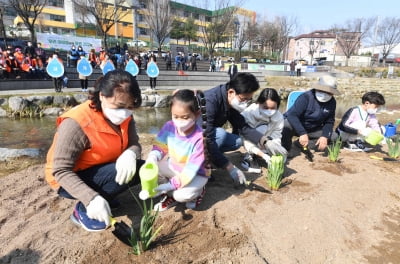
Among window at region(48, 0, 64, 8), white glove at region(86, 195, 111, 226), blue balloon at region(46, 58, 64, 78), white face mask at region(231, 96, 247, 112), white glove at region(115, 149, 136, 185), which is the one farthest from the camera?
window at region(48, 0, 64, 8)

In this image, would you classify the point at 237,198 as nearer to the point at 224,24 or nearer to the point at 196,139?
the point at 196,139

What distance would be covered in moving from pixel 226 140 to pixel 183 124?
1100 millimetres

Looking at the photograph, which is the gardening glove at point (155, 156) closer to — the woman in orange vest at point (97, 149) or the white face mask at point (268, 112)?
the woman in orange vest at point (97, 149)

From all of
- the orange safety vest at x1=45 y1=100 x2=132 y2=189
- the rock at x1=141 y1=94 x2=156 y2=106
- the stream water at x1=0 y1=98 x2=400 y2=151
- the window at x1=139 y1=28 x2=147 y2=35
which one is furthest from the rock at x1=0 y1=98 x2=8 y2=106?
the window at x1=139 y1=28 x2=147 y2=35

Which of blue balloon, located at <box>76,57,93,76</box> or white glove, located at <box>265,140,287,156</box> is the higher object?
blue balloon, located at <box>76,57,93,76</box>

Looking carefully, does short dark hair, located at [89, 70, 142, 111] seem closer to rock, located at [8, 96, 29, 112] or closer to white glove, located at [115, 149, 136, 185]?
white glove, located at [115, 149, 136, 185]

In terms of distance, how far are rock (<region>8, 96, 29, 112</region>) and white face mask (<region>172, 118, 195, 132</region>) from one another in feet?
22.6

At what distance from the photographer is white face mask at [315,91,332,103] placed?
3562mm

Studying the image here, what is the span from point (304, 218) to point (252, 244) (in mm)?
570

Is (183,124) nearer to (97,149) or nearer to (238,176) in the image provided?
(97,149)

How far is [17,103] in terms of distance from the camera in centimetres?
741

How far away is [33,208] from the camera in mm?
2322

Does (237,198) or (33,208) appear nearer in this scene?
(33,208)

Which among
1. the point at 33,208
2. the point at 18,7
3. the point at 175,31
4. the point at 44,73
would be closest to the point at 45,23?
the point at 175,31
